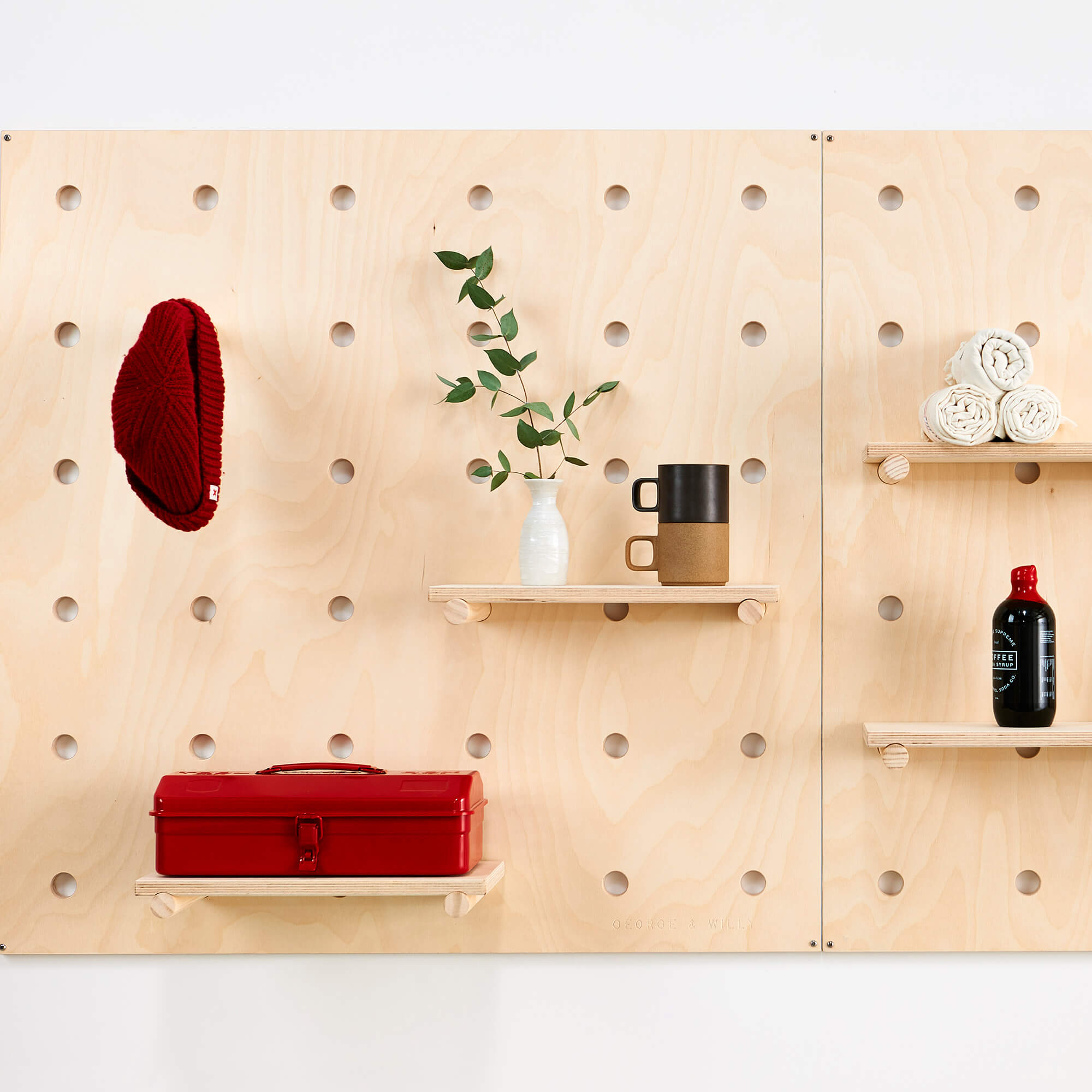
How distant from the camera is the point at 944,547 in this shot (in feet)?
4.14

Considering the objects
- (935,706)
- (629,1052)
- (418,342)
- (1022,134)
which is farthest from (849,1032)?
(1022,134)

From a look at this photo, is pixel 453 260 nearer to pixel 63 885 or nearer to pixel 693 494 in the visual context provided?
pixel 693 494

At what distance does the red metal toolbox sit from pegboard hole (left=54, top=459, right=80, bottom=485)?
0.43 m

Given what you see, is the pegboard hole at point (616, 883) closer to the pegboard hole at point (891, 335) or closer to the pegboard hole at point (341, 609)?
the pegboard hole at point (341, 609)

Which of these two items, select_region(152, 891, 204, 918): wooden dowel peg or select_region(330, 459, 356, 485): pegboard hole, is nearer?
select_region(152, 891, 204, 918): wooden dowel peg

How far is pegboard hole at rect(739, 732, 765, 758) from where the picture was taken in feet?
4.15

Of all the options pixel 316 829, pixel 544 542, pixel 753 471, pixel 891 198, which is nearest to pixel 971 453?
pixel 753 471

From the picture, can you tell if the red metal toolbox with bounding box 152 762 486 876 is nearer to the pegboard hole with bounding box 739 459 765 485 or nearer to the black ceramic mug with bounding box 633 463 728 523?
the black ceramic mug with bounding box 633 463 728 523

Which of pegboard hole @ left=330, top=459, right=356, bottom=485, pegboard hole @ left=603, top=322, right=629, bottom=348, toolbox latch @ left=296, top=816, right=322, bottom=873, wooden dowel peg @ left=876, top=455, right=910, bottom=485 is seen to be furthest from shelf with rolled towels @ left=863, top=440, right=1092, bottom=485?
toolbox latch @ left=296, top=816, right=322, bottom=873

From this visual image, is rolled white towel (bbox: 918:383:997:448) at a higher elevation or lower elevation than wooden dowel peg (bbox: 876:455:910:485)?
higher

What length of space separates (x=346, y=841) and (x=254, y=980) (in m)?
0.29

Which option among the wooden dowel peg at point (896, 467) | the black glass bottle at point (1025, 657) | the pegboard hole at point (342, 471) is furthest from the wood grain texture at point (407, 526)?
the black glass bottle at point (1025, 657)

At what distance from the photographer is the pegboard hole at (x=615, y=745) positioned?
1271 millimetres

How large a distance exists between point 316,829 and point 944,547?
2.78 feet
